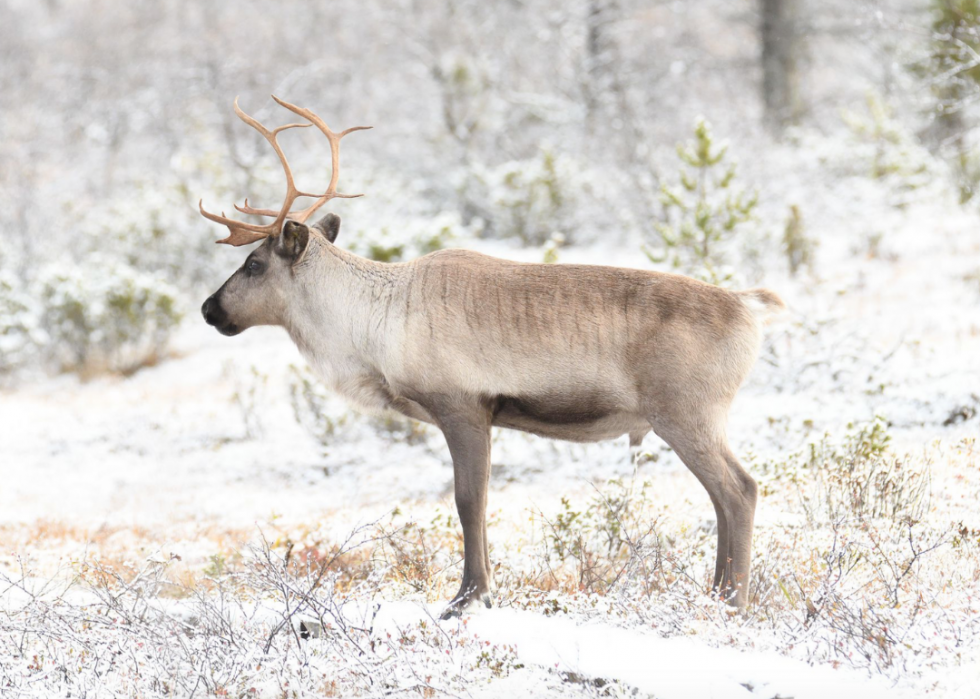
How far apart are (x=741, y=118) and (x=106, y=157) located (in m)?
15.9

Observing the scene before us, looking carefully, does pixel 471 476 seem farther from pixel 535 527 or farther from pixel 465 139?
pixel 465 139

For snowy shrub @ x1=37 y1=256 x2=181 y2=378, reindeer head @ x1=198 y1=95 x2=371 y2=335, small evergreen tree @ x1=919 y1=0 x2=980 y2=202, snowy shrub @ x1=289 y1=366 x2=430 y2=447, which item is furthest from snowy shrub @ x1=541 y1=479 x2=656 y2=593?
snowy shrub @ x1=37 y1=256 x2=181 y2=378

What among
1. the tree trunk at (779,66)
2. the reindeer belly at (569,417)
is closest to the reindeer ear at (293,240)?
the reindeer belly at (569,417)

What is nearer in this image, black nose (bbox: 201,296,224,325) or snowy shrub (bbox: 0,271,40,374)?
black nose (bbox: 201,296,224,325)

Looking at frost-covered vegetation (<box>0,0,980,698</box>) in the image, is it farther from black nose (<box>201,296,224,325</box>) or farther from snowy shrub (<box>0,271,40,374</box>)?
black nose (<box>201,296,224,325</box>)

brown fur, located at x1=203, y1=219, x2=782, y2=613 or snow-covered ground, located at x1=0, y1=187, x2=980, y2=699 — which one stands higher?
brown fur, located at x1=203, y1=219, x2=782, y2=613

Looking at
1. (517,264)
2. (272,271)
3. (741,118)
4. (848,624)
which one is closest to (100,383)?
(272,271)

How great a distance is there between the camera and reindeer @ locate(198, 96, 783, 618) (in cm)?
431

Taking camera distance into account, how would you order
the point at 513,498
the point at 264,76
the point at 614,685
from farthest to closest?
the point at 264,76 < the point at 513,498 < the point at 614,685

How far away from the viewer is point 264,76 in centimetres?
2136

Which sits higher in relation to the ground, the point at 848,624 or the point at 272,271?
the point at 272,271

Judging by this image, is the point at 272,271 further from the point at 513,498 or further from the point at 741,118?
the point at 741,118

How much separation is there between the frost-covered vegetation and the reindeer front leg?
0.30 m

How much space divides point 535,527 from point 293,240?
2.41 meters
